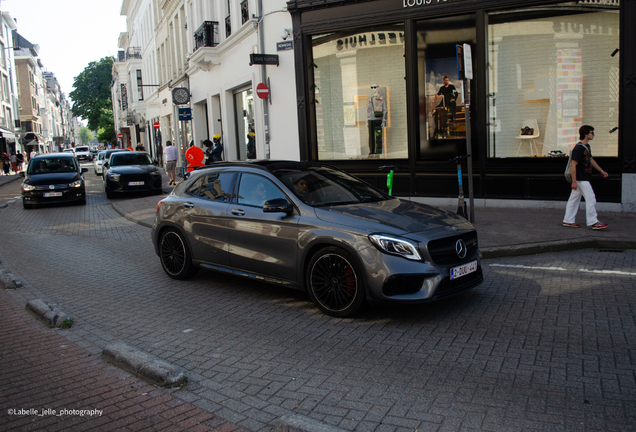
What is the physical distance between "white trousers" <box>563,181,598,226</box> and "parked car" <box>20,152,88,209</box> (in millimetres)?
14676

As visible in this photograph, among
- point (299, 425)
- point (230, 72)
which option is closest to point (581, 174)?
point (299, 425)

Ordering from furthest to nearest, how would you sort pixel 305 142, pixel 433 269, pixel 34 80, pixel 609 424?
pixel 34 80 < pixel 305 142 < pixel 433 269 < pixel 609 424

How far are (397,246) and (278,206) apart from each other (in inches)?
53.7

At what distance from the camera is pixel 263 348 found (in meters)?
4.56

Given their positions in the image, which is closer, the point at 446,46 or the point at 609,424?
the point at 609,424

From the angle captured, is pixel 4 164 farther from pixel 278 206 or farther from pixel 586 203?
pixel 586 203

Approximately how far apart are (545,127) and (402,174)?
343cm

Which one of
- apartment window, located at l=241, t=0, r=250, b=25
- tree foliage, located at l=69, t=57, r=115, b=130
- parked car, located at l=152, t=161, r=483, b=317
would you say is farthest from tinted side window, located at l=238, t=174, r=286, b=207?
tree foliage, located at l=69, t=57, r=115, b=130

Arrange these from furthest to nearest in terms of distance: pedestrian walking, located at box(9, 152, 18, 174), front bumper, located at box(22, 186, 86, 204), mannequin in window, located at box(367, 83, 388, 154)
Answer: pedestrian walking, located at box(9, 152, 18, 174), front bumper, located at box(22, 186, 86, 204), mannequin in window, located at box(367, 83, 388, 154)

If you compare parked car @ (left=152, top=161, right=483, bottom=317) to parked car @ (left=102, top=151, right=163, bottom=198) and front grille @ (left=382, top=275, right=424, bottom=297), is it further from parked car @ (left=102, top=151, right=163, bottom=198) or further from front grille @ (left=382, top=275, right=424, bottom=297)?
parked car @ (left=102, top=151, right=163, bottom=198)

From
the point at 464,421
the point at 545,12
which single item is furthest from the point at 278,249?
the point at 545,12

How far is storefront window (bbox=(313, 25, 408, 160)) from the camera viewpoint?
1382 cm

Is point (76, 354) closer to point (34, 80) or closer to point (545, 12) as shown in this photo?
point (545, 12)

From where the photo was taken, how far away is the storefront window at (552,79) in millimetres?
11125
